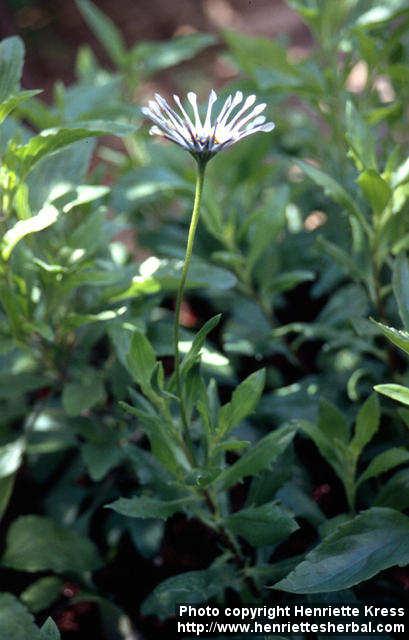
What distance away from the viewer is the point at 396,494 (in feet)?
2.92

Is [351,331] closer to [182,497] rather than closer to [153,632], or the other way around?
[182,497]

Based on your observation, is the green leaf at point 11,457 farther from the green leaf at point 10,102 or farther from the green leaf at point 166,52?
the green leaf at point 166,52

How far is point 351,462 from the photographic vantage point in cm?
93

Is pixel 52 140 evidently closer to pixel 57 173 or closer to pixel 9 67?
pixel 9 67

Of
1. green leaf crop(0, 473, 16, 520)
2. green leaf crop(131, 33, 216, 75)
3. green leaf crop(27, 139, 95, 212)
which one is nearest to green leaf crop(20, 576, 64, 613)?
green leaf crop(0, 473, 16, 520)

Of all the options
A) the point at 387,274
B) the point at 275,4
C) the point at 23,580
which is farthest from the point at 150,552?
the point at 275,4

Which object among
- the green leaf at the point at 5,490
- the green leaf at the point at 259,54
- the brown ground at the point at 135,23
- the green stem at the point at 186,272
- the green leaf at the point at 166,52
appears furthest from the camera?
the brown ground at the point at 135,23

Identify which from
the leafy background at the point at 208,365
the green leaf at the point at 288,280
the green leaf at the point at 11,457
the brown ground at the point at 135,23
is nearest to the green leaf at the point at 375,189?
the leafy background at the point at 208,365

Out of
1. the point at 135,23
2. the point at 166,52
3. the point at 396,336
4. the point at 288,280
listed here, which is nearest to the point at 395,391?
the point at 396,336

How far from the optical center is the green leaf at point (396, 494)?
2.89 ft

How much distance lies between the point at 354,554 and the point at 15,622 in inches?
15.5

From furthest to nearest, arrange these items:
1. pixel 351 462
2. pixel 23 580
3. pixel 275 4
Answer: pixel 275 4 → pixel 23 580 → pixel 351 462

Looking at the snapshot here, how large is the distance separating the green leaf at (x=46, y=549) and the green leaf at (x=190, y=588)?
0.13 m

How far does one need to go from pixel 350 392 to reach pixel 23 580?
0.52m
